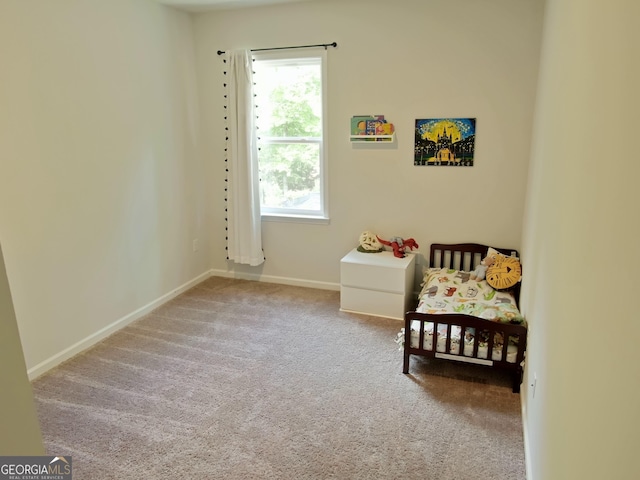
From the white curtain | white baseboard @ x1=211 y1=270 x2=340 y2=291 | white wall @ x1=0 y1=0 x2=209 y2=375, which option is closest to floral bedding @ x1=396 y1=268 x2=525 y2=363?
white baseboard @ x1=211 y1=270 x2=340 y2=291

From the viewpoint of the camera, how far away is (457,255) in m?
3.74

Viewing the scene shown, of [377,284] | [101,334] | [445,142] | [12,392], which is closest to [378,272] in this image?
[377,284]

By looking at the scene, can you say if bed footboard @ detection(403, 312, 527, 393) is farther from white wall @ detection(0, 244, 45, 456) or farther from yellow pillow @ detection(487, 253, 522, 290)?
white wall @ detection(0, 244, 45, 456)

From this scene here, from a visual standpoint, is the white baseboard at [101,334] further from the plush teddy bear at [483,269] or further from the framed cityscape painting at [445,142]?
the plush teddy bear at [483,269]

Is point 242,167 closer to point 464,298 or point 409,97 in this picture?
point 409,97

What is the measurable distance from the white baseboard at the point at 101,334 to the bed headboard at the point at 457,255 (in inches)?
89.2

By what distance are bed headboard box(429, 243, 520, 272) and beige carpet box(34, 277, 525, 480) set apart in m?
0.71

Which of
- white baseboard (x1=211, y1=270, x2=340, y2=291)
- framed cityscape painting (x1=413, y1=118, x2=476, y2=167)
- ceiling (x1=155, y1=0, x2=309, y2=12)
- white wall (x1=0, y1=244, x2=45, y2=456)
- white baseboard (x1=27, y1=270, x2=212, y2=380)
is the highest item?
ceiling (x1=155, y1=0, x2=309, y2=12)

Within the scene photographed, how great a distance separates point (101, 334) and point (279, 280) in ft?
5.42

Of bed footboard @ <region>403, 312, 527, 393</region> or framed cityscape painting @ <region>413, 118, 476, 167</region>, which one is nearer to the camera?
bed footboard @ <region>403, 312, 527, 393</region>

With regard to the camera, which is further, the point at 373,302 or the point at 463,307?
the point at 373,302

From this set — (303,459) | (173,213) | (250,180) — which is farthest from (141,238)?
(303,459)

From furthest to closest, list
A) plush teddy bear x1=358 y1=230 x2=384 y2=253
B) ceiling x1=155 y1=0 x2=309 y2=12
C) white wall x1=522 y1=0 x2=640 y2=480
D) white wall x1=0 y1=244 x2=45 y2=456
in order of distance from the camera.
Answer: plush teddy bear x1=358 y1=230 x2=384 y2=253 < ceiling x1=155 y1=0 x2=309 y2=12 < white wall x1=0 y1=244 x2=45 y2=456 < white wall x1=522 y1=0 x2=640 y2=480

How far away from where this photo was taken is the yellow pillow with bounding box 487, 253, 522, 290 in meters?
3.13
